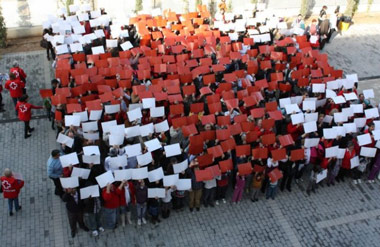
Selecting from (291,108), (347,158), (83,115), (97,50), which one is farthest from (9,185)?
(347,158)

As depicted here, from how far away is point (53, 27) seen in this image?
14.6m

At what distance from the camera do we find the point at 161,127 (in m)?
10.9

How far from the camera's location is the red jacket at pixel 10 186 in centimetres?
919

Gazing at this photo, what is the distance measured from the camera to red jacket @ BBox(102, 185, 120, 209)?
357 inches

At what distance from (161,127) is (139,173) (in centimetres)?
193

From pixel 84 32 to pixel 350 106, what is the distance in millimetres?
9473

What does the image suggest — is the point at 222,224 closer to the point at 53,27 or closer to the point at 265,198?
the point at 265,198

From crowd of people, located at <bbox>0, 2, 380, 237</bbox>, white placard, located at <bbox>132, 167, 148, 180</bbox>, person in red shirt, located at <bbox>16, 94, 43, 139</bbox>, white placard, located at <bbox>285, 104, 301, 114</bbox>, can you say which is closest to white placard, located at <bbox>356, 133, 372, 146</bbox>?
crowd of people, located at <bbox>0, 2, 380, 237</bbox>

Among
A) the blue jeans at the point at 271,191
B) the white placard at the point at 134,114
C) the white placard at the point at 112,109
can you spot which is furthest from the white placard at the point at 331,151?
the white placard at the point at 112,109

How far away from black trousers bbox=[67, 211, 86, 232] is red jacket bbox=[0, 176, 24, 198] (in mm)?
1335

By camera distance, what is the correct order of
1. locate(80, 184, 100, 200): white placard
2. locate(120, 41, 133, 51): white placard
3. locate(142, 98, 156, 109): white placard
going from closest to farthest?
1. locate(80, 184, 100, 200): white placard
2. locate(142, 98, 156, 109): white placard
3. locate(120, 41, 133, 51): white placard

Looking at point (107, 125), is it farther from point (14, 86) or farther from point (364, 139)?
point (364, 139)

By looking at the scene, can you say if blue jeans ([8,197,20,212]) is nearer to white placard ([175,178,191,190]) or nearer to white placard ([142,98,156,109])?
white placard ([175,178,191,190])

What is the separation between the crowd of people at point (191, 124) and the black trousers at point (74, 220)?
4 centimetres
